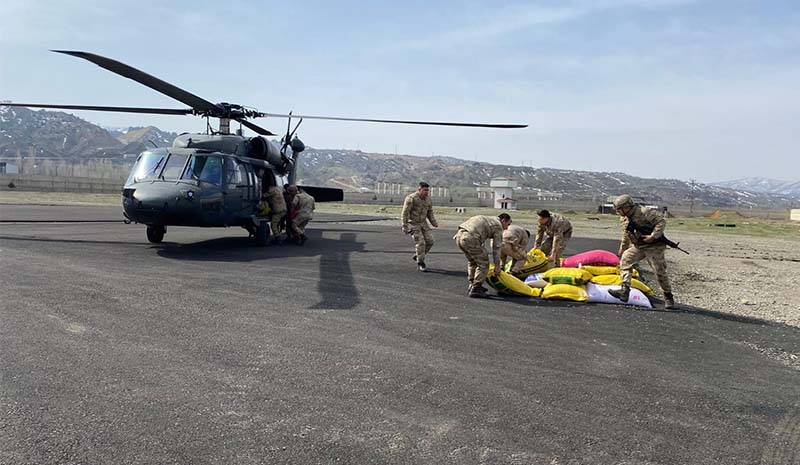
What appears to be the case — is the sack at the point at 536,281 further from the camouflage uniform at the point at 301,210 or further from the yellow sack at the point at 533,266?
the camouflage uniform at the point at 301,210

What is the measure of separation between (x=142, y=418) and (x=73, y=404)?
1.94ft

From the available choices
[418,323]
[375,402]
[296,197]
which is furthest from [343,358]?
[296,197]

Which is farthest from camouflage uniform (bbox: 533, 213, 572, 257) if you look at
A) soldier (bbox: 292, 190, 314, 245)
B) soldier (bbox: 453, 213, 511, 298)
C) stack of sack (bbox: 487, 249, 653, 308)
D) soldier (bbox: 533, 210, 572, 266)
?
soldier (bbox: 292, 190, 314, 245)

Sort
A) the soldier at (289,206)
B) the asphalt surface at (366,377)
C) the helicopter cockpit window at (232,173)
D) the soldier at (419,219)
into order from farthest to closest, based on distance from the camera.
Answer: the soldier at (289,206)
the helicopter cockpit window at (232,173)
the soldier at (419,219)
the asphalt surface at (366,377)

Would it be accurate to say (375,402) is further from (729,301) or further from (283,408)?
(729,301)

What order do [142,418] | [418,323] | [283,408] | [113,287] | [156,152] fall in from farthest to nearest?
[156,152] → [113,287] → [418,323] → [283,408] → [142,418]

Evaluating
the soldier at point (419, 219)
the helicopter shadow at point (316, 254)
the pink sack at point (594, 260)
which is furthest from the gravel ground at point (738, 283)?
the helicopter shadow at point (316, 254)

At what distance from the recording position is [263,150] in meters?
15.2

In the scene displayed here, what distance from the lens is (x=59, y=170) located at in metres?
176

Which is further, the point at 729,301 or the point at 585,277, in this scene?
the point at 729,301

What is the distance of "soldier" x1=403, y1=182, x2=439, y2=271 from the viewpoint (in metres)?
11.4

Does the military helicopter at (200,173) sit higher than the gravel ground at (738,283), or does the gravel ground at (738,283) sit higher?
the military helicopter at (200,173)

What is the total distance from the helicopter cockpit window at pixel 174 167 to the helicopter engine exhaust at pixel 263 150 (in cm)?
236

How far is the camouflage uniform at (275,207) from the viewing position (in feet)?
49.3
